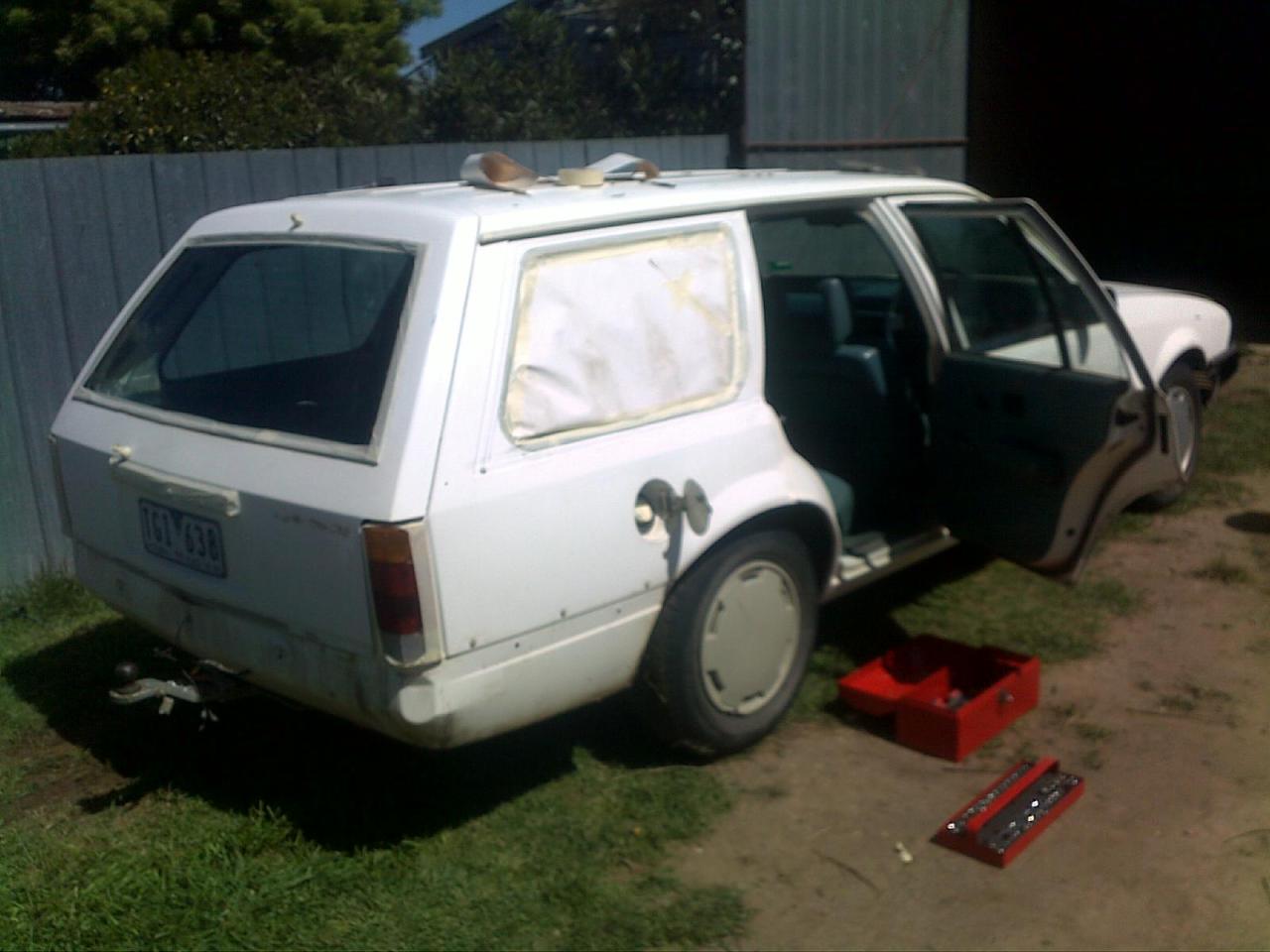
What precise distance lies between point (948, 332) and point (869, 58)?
221 inches

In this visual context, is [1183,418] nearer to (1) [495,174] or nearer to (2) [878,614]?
(2) [878,614]

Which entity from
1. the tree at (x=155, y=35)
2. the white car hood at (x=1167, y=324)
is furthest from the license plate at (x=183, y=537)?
the tree at (x=155, y=35)

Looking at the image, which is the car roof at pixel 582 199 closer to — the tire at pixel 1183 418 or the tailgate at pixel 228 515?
the tailgate at pixel 228 515

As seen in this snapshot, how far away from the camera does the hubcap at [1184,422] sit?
6.41 m

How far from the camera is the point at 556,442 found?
366 centimetres

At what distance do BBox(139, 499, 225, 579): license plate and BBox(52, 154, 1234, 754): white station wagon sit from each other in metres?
0.01

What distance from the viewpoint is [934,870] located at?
3.83 meters

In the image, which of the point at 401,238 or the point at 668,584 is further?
the point at 668,584

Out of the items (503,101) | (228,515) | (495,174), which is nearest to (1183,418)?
(495,174)

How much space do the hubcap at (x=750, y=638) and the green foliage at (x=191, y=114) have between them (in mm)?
7600

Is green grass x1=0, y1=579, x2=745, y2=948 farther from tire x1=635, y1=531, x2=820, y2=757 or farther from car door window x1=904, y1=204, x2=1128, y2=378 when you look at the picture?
car door window x1=904, y1=204, x2=1128, y2=378

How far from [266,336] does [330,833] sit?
5.24ft

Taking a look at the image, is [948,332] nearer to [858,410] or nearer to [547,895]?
[858,410]

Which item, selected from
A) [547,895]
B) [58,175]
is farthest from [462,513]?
[58,175]
